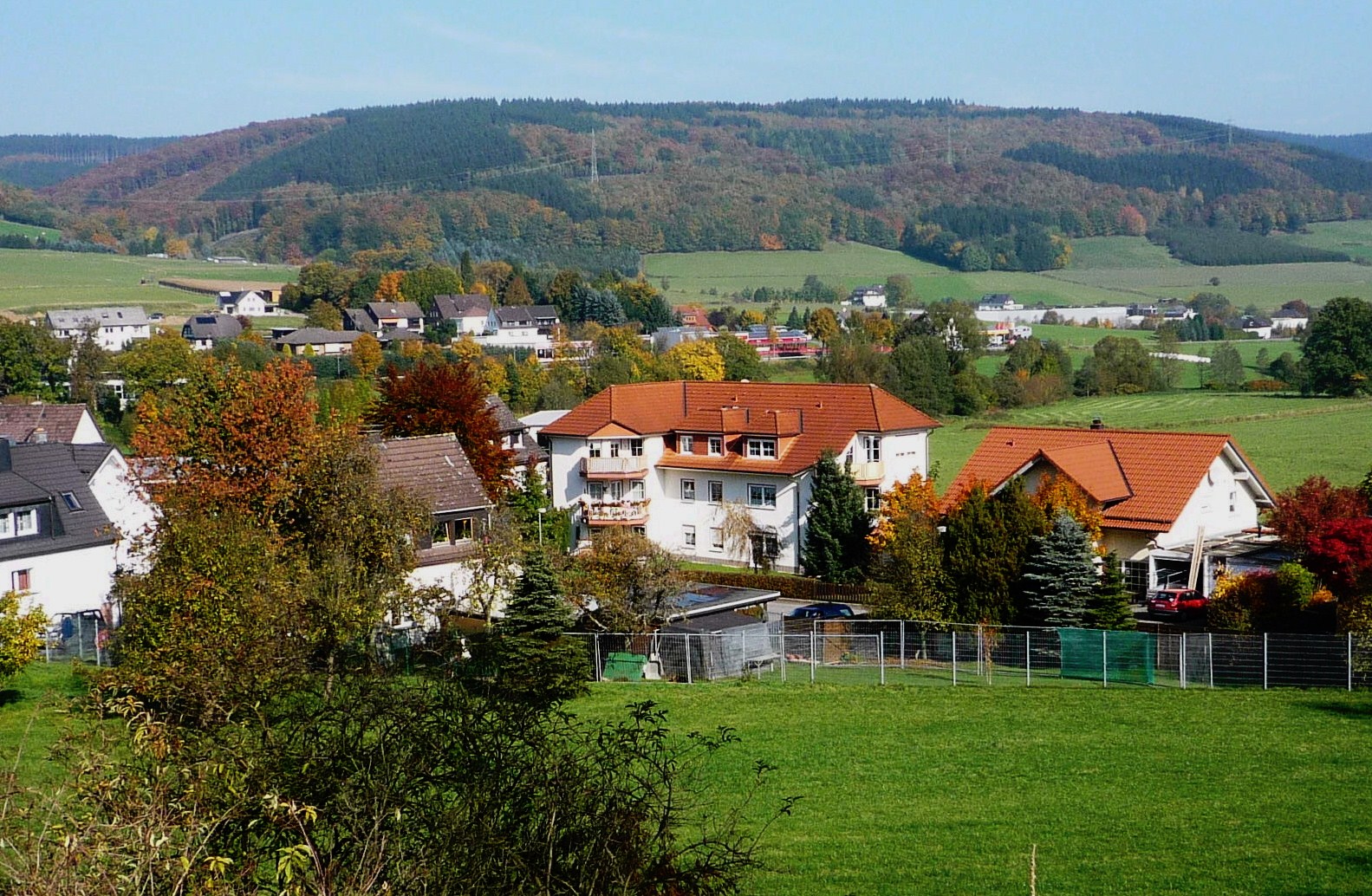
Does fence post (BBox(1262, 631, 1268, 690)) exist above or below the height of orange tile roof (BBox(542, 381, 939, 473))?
below

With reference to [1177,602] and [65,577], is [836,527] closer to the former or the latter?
[1177,602]

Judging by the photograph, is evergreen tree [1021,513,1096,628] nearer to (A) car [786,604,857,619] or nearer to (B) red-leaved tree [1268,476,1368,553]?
(B) red-leaved tree [1268,476,1368,553]

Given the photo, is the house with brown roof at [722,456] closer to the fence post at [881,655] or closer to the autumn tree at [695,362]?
the fence post at [881,655]

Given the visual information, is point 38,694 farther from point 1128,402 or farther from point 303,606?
point 1128,402

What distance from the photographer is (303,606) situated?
74.1ft

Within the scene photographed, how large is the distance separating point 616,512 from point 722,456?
12.8 ft

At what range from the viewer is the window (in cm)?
4488

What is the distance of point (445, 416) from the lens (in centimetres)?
4409

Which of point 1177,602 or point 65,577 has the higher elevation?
point 65,577

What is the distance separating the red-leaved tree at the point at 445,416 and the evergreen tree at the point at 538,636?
1531cm

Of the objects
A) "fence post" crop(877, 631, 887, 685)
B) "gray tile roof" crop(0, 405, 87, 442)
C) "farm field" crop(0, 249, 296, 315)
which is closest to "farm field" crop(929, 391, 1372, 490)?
"fence post" crop(877, 631, 887, 685)

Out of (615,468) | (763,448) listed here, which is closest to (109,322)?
(615,468)

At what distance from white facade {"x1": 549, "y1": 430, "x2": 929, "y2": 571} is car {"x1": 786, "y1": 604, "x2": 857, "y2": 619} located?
8.89 metres

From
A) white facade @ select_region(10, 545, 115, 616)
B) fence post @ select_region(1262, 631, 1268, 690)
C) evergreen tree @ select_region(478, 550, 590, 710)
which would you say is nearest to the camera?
evergreen tree @ select_region(478, 550, 590, 710)
